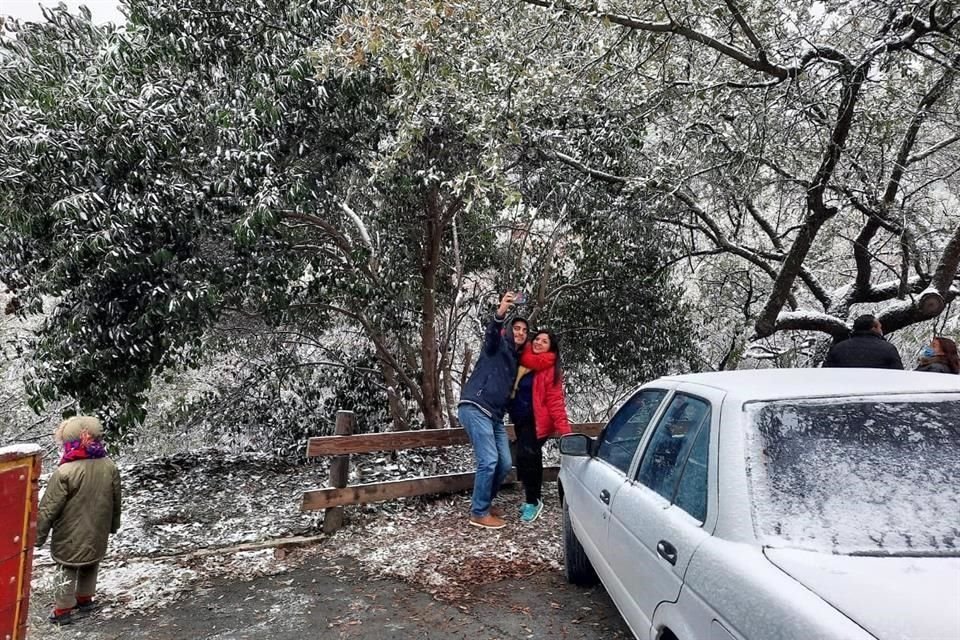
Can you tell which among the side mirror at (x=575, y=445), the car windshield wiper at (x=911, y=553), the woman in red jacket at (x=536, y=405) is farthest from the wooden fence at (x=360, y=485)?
the car windshield wiper at (x=911, y=553)

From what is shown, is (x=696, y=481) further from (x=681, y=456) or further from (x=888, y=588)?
(x=888, y=588)

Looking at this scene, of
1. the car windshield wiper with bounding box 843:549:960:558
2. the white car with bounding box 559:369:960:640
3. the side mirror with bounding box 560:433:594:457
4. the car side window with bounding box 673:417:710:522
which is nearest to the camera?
the white car with bounding box 559:369:960:640

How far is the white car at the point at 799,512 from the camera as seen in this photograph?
159 cm

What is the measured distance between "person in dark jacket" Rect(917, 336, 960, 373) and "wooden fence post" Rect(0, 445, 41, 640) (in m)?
7.02

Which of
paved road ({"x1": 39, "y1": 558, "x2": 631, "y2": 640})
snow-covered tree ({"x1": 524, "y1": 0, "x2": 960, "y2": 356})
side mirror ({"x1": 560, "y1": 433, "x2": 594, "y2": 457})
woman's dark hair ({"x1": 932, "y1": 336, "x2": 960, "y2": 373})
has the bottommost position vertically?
paved road ({"x1": 39, "y1": 558, "x2": 631, "y2": 640})

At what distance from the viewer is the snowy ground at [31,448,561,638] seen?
4809 mm

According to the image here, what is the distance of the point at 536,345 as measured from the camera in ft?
18.4

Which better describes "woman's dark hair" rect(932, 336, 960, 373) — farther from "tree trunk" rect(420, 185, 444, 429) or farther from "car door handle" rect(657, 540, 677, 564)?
"tree trunk" rect(420, 185, 444, 429)

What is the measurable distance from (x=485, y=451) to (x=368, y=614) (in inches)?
67.8

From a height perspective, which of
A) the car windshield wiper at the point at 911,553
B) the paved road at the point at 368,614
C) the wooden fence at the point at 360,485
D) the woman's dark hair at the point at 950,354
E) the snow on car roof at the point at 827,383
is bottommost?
the paved road at the point at 368,614

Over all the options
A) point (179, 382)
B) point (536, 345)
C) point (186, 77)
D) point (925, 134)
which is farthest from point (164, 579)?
point (925, 134)

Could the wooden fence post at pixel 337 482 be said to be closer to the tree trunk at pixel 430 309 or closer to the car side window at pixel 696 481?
the tree trunk at pixel 430 309

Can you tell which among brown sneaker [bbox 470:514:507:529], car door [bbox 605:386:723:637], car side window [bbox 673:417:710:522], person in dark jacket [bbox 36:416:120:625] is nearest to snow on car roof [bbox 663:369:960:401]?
car door [bbox 605:386:723:637]

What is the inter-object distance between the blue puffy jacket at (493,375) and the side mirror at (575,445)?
175 centimetres
